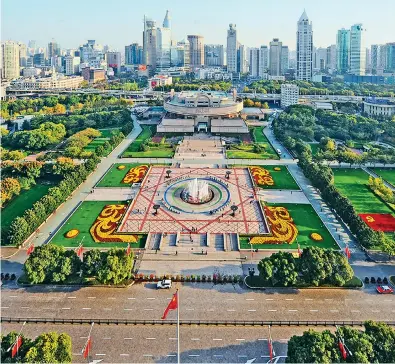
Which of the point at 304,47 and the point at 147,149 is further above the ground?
the point at 304,47

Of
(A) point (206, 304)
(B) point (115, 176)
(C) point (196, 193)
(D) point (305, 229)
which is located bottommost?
(A) point (206, 304)

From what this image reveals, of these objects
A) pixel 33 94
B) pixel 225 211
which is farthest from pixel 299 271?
pixel 33 94

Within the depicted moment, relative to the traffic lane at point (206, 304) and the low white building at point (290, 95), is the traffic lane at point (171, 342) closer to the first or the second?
the traffic lane at point (206, 304)

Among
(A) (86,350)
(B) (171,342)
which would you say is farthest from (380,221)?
(A) (86,350)

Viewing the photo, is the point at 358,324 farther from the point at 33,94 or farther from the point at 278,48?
the point at 278,48

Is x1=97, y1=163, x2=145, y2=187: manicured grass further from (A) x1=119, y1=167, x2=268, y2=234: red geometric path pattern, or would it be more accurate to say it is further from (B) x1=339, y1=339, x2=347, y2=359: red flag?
(B) x1=339, y1=339, x2=347, y2=359: red flag

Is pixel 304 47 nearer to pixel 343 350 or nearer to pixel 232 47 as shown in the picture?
pixel 232 47
